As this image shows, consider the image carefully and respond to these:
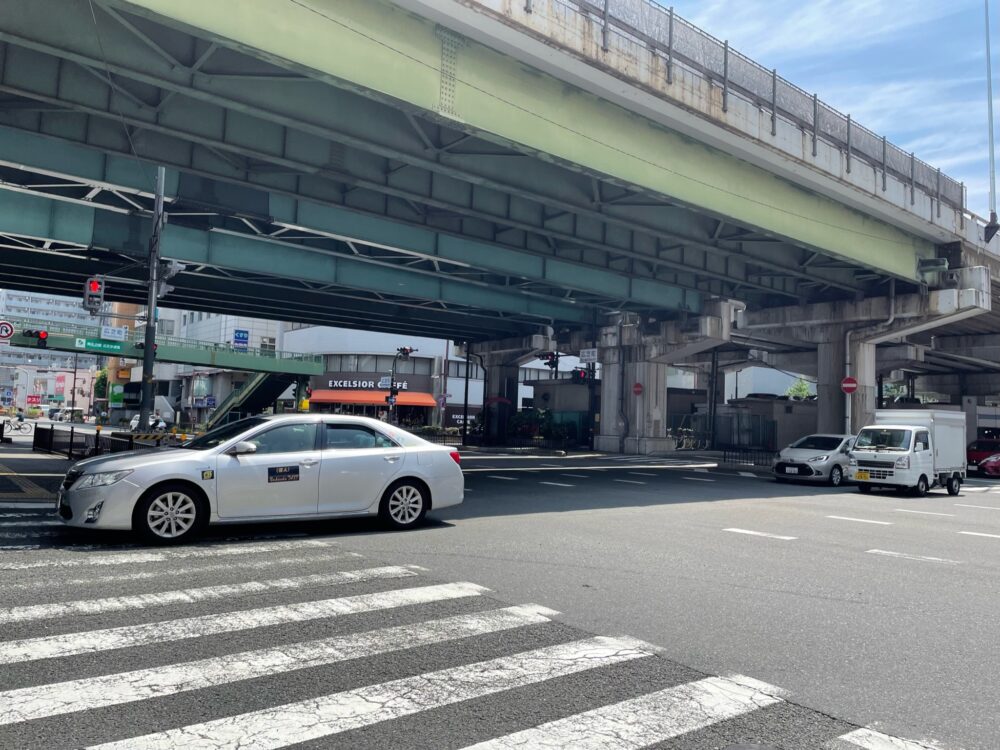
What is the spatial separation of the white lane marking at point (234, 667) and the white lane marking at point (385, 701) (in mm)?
556

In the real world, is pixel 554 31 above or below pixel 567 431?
above

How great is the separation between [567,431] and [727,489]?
1035 inches

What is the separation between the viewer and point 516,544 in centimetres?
962

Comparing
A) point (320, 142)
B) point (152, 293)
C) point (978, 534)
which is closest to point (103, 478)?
point (320, 142)

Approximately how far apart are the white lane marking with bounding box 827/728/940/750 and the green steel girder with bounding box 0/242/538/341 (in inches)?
1026

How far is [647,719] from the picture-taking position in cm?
408

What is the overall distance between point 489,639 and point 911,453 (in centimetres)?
1845

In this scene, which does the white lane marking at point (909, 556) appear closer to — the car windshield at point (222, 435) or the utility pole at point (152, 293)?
the car windshield at point (222, 435)

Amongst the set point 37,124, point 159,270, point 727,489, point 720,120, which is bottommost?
point 727,489

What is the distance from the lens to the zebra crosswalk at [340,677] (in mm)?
3826

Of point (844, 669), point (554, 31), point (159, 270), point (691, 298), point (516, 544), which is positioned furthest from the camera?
point (691, 298)

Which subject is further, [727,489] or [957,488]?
[957,488]

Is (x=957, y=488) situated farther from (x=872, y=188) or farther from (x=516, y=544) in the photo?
(x=516, y=544)

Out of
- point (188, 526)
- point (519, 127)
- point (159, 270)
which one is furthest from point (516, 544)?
point (159, 270)
